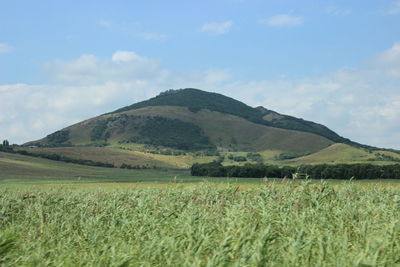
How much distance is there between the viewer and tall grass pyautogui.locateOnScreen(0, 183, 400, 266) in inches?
467

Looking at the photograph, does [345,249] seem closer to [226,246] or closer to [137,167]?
[226,246]

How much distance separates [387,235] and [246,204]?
8.05 metres

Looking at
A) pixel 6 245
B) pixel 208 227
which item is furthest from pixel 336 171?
pixel 6 245

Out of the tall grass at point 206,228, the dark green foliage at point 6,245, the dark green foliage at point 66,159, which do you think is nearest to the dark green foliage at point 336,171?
the tall grass at point 206,228

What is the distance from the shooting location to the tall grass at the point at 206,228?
11.9m

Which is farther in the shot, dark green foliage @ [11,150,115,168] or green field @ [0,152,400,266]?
dark green foliage @ [11,150,115,168]

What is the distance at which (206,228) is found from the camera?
14.9m

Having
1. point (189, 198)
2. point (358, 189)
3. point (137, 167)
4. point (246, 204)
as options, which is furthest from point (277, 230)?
point (137, 167)

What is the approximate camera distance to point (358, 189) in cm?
2525

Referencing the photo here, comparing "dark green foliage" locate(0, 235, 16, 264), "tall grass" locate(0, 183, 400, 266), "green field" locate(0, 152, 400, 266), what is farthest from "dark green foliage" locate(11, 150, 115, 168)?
"dark green foliage" locate(0, 235, 16, 264)

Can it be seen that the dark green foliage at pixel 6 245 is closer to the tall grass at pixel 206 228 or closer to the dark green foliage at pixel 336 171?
the tall grass at pixel 206 228

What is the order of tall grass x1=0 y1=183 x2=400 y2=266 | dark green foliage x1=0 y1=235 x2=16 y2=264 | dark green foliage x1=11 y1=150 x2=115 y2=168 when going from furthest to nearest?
dark green foliage x1=11 y1=150 x2=115 y2=168 < dark green foliage x1=0 y1=235 x2=16 y2=264 < tall grass x1=0 y1=183 x2=400 y2=266

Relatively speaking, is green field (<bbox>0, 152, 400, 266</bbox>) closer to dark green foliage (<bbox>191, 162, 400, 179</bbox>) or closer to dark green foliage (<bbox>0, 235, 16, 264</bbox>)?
dark green foliage (<bbox>0, 235, 16, 264</bbox>)

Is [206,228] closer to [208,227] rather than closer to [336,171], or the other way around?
[208,227]
